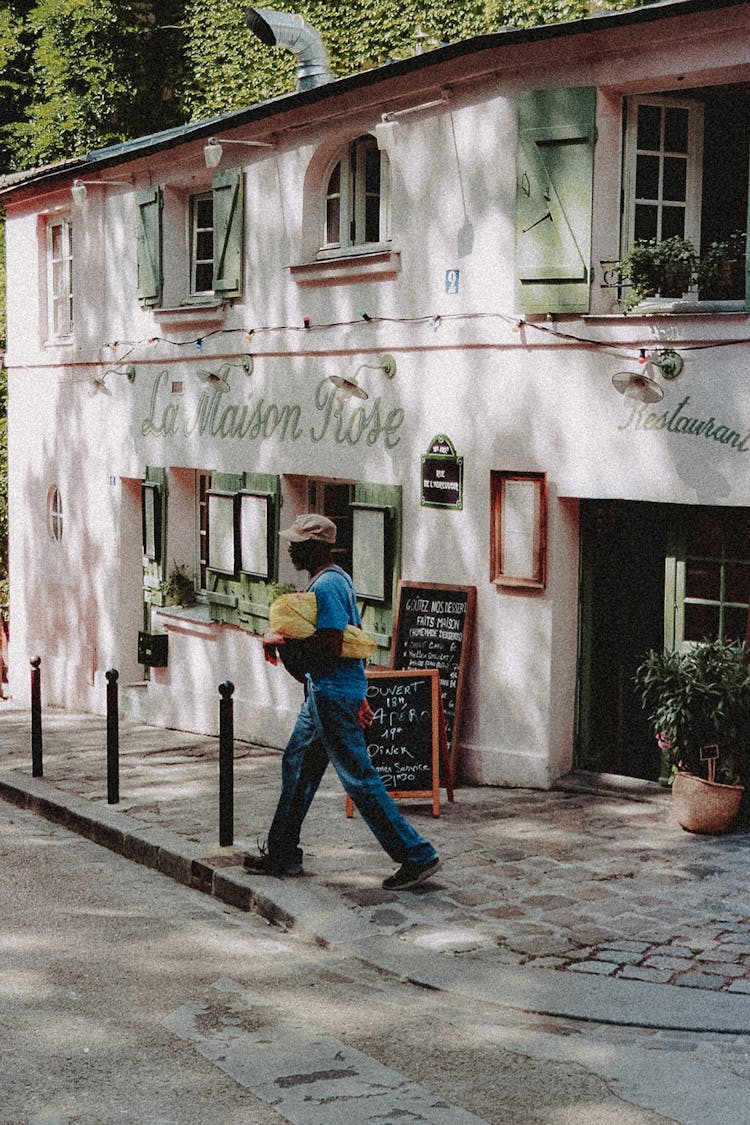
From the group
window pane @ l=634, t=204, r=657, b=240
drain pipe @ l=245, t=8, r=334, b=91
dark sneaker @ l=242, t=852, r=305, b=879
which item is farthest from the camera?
drain pipe @ l=245, t=8, r=334, b=91

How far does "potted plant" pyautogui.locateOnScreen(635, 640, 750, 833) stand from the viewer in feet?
27.1

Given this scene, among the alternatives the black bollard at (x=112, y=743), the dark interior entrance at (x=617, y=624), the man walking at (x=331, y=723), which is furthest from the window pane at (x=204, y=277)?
the man walking at (x=331, y=723)

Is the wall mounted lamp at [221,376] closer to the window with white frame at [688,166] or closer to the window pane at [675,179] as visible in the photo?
the window with white frame at [688,166]

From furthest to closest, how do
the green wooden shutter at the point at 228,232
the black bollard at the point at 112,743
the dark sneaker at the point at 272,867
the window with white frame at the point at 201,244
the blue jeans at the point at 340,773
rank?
1. the window with white frame at the point at 201,244
2. the green wooden shutter at the point at 228,232
3. the black bollard at the point at 112,743
4. the dark sneaker at the point at 272,867
5. the blue jeans at the point at 340,773

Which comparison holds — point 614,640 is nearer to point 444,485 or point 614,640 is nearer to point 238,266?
point 444,485

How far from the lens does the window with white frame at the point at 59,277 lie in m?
15.8

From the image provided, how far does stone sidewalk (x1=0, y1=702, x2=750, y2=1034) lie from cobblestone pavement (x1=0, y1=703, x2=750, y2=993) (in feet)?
0.04

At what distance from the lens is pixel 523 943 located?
6.58 meters

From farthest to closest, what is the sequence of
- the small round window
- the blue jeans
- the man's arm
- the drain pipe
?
1. the small round window
2. the drain pipe
3. the blue jeans
4. the man's arm

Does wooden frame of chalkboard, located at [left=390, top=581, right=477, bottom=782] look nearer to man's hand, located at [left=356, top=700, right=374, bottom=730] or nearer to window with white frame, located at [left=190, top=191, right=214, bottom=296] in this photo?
man's hand, located at [left=356, top=700, right=374, bottom=730]

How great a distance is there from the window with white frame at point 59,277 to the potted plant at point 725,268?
28.7ft

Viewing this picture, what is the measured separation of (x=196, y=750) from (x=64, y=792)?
2.08m

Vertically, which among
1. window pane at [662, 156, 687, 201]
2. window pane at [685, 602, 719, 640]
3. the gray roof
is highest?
the gray roof

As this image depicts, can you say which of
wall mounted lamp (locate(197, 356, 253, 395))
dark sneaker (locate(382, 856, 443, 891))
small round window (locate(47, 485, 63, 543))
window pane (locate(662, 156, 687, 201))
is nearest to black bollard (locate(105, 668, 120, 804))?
dark sneaker (locate(382, 856, 443, 891))
